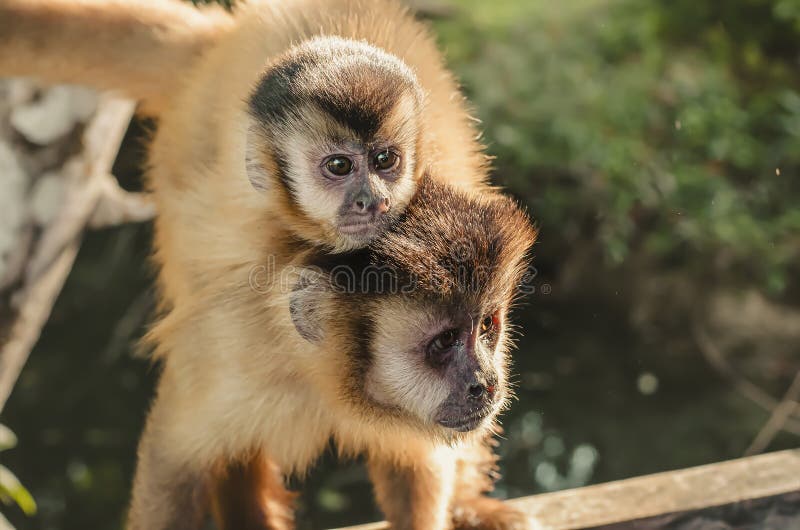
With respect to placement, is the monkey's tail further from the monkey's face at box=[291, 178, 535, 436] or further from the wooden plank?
the wooden plank

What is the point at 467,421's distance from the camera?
298 cm

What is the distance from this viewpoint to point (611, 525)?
12.2 feet

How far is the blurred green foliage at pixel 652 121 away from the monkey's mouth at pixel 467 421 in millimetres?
3623

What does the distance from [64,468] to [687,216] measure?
5125mm

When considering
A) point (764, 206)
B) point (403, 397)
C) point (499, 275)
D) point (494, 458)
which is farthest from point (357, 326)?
point (764, 206)

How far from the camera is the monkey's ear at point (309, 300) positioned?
2.88 metres

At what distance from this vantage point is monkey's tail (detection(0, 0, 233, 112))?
370 centimetres

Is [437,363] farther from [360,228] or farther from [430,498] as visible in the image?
[430,498]

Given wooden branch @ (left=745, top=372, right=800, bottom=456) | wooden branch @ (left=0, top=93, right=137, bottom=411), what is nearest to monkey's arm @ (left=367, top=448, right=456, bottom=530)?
wooden branch @ (left=0, top=93, right=137, bottom=411)

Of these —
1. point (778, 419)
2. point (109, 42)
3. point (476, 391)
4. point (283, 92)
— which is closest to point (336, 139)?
point (283, 92)

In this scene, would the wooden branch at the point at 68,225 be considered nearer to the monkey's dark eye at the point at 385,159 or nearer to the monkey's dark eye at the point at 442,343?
the monkey's dark eye at the point at 385,159

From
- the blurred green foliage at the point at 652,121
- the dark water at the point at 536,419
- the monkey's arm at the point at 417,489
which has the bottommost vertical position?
the dark water at the point at 536,419

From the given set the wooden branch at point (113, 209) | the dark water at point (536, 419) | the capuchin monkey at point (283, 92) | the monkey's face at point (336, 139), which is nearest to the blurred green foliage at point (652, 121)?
the dark water at point (536, 419)

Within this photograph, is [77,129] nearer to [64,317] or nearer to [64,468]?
[64,468]
